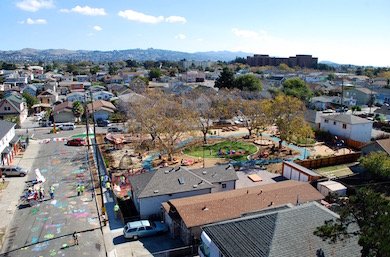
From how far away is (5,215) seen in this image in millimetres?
21766

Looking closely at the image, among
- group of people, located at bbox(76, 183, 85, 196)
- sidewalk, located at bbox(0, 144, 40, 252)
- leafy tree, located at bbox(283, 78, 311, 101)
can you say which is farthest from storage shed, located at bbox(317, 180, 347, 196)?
leafy tree, located at bbox(283, 78, 311, 101)

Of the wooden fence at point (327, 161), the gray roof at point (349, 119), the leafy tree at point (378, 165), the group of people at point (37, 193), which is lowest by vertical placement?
the group of people at point (37, 193)

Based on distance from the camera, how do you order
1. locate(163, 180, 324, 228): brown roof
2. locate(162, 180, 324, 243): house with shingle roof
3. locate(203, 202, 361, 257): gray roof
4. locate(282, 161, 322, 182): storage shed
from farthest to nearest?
locate(282, 161, 322, 182): storage shed → locate(163, 180, 324, 228): brown roof → locate(162, 180, 324, 243): house with shingle roof → locate(203, 202, 361, 257): gray roof

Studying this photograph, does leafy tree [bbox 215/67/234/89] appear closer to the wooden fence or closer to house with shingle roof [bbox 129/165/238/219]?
the wooden fence

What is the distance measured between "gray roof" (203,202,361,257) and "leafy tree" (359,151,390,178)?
14724mm

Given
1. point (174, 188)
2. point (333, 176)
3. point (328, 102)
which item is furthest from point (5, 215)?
point (328, 102)

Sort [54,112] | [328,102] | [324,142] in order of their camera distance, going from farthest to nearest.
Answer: [328,102] → [54,112] → [324,142]

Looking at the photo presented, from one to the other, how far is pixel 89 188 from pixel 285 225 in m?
18.4

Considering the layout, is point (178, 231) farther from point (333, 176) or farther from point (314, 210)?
point (333, 176)

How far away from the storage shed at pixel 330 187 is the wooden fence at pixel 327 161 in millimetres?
5662

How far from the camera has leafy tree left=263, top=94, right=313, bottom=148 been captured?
34.8 metres

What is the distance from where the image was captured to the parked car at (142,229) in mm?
18969

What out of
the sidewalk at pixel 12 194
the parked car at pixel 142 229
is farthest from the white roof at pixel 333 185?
the sidewalk at pixel 12 194

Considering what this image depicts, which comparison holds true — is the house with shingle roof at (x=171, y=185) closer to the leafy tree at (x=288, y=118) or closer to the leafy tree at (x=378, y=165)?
the leafy tree at (x=378, y=165)
